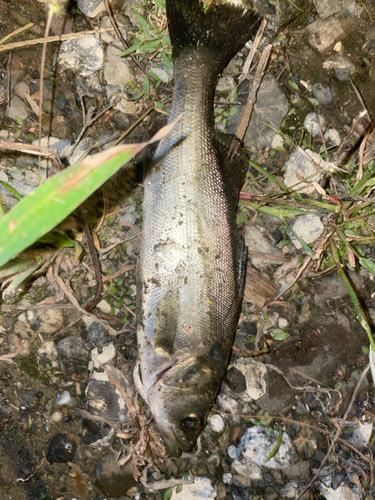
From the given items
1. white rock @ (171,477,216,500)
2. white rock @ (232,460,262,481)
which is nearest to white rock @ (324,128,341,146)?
white rock @ (232,460,262,481)

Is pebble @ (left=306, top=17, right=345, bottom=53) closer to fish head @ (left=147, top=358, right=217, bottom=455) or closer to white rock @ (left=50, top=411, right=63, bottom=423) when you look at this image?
fish head @ (left=147, top=358, right=217, bottom=455)

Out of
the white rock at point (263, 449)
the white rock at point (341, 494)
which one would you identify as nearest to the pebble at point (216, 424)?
the white rock at point (263, 449)

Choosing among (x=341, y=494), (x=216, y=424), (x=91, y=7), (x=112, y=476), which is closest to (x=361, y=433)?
(x=341, y=494)

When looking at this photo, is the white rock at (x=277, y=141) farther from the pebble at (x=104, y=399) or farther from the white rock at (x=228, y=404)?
the pebble at (x=104, y=399)

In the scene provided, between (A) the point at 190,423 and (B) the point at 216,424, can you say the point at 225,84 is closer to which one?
(A) the point at 190,423

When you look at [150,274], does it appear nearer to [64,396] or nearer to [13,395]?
[64,396]

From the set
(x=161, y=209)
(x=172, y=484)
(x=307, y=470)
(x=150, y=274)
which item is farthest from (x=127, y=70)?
(x=307, y=470)
